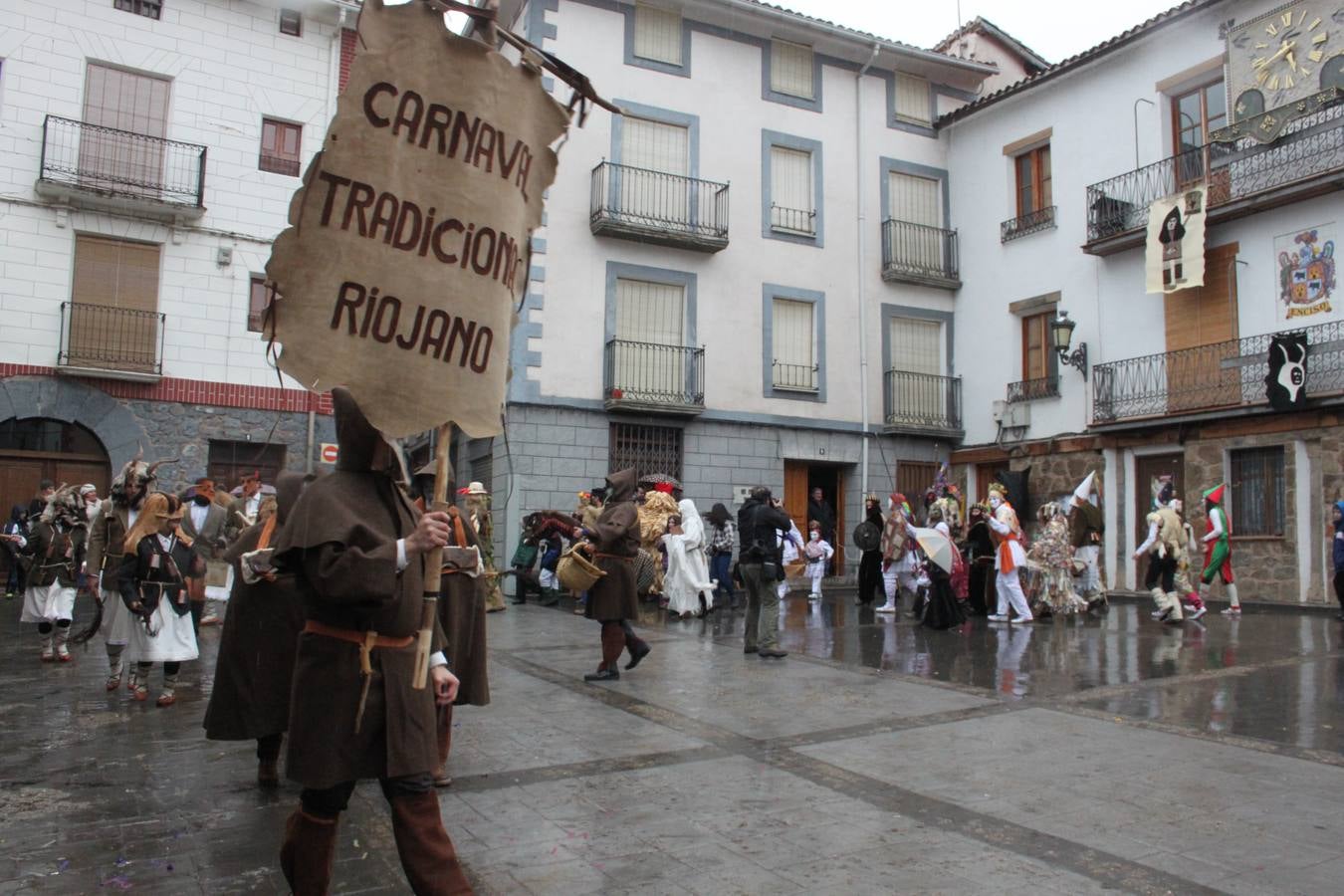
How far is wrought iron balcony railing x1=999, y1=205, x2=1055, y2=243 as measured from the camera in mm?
20266

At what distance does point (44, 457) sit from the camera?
17359mm

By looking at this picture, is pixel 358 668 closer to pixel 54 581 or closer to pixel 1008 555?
pixel 54 581

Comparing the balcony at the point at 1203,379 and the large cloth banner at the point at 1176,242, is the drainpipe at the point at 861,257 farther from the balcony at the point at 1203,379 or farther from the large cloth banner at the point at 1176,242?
the large cloth banner at the point at 1176,242

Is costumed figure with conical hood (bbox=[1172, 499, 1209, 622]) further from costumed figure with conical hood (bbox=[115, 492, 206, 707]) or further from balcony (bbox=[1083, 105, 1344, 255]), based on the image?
costumed figure with conical hood (bbox=[115, 492, 206, 707])

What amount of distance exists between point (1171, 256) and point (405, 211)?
1733 cm

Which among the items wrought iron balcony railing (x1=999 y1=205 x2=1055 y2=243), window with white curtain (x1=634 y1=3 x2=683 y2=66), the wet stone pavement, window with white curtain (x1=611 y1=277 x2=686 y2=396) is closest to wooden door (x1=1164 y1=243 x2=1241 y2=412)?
wrought iron balcony railing (x1=999 y1=205 x2=1055 y2=243)

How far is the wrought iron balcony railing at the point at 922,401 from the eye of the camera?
21469 millimetres

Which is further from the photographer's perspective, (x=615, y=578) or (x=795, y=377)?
(x=795, y=377)

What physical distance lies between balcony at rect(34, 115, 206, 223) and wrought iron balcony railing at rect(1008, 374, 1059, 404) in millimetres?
16339

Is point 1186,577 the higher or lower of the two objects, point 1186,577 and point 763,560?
the lower

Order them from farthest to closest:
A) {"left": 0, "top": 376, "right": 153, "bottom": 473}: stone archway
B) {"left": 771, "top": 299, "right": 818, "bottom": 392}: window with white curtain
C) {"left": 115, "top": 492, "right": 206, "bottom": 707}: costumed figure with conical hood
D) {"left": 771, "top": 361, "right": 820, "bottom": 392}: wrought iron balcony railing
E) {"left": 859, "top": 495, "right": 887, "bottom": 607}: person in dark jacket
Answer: {"left": 771, "top": 299, "right": 818, "bottom": 392}: window with white curtain, {"left": 771, "top": 361, "right": 820, "bottom": 392}: wrought iron balcony railing, {"left": 0, "top": 376, "right": 153, "bottom": 473}: stone archway, {"left": 859, "top": 495, "right": 887, "bottom": 607}: person in dark jacket, {"left": 115, "top": 492, "right": 206, "bottom": 707}: costumed figure with conical hood

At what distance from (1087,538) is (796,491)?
265 inches

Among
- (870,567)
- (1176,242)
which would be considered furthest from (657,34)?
(870,567)

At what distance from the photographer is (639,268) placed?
1898 centimetres
